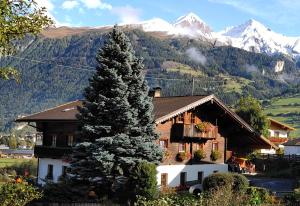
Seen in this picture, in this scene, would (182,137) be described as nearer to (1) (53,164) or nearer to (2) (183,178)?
(2) (183,178)

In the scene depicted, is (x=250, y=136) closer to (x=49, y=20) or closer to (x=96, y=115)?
(x=96, y=115)

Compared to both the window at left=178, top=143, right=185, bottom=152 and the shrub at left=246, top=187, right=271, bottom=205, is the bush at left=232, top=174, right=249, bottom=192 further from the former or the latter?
the window at left=178, top=143, right=185, bottom=152

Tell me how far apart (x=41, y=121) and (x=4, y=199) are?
104 ft

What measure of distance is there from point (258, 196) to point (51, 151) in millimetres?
19416

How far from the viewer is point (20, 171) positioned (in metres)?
65.7

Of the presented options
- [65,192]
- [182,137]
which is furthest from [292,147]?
[65,192]

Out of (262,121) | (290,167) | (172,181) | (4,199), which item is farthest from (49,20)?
(262,121)

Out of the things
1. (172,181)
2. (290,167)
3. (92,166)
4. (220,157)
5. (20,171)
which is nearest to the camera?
(92,166)

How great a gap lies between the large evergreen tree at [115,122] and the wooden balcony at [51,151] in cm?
1069

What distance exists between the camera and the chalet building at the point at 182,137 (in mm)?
37053

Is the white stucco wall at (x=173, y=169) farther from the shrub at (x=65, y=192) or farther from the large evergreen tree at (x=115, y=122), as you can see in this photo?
the large evergreen tree at (x=115, y=122)

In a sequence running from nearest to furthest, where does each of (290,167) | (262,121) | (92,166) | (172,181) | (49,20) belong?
(49,20) → (92,166) → (172,181) → (290,167) → (262,121)

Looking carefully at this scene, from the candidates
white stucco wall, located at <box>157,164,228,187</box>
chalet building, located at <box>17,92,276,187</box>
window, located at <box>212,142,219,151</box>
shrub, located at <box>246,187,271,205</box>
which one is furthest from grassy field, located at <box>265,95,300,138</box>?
shrub, located at <box>246,187,271,205</box>

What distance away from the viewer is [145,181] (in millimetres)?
26156
